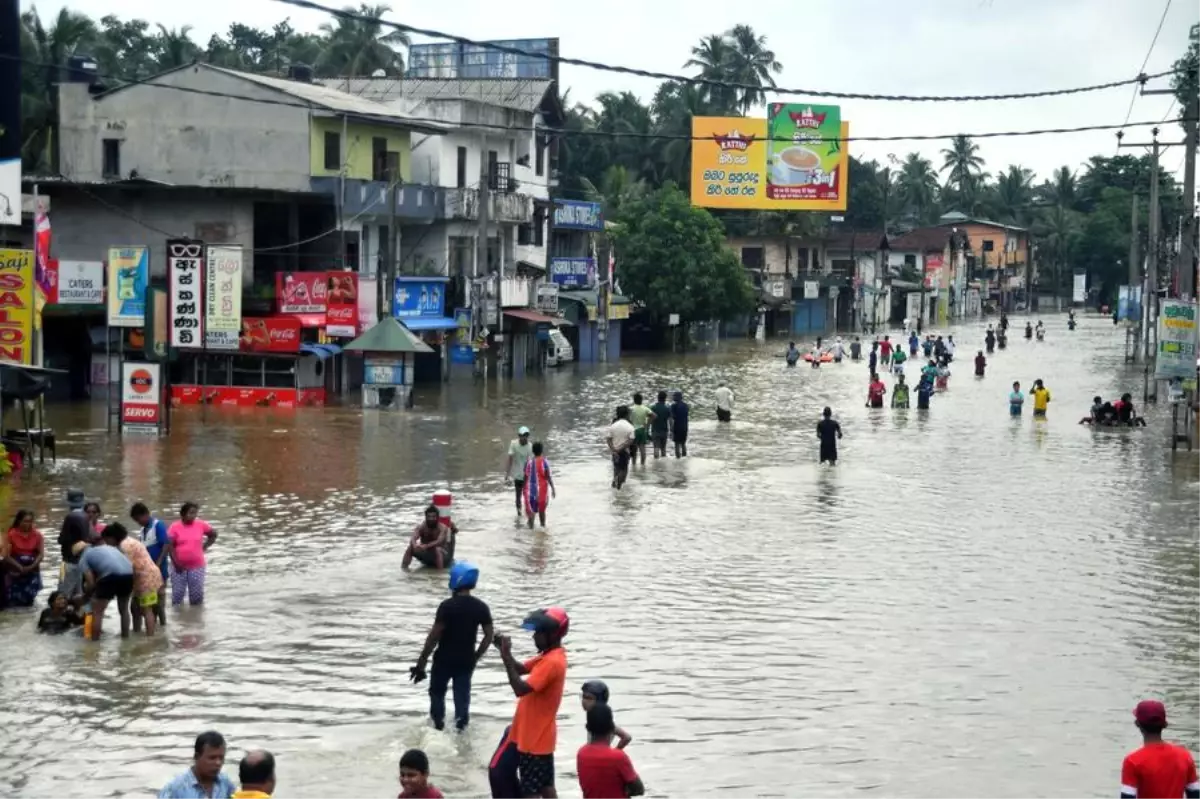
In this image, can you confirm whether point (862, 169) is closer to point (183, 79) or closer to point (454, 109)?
point (454, 109)

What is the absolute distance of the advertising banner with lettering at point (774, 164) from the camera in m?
88.7

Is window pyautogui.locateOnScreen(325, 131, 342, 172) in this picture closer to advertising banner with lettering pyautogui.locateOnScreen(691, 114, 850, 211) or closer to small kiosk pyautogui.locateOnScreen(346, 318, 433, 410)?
small kiosk pyautogui.locateOnScreen(346, 318, 433, 410)

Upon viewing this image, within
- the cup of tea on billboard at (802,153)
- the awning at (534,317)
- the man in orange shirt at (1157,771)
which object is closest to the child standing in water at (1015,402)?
the awning at (534,317)

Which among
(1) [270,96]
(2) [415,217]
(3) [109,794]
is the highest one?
(1) [270,96]

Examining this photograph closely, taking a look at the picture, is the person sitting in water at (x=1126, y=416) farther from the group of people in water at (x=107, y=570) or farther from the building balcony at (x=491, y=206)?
the group of people in water at (x=107, y=570)

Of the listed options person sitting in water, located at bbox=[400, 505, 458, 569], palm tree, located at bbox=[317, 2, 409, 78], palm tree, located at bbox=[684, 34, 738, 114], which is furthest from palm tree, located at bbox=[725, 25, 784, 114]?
person sitting in water, located at bbox=[400, 505, 458, 569]

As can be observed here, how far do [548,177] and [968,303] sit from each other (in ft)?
294

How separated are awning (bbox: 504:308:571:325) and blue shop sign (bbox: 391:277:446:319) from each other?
18.1ft

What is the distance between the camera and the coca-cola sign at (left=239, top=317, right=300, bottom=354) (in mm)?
44000

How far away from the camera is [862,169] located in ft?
479

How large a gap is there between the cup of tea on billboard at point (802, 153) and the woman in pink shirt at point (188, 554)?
243 ft

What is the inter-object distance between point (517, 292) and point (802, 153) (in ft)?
110

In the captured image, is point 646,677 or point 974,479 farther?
point 974,479

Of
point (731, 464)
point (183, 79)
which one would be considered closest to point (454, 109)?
point (183, 79)
